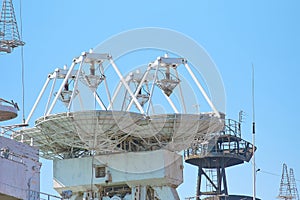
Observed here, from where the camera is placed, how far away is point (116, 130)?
78.0m

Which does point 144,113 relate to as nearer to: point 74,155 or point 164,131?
point 164,131

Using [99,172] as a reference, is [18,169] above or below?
above

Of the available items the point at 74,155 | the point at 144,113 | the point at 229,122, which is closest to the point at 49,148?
the point at 74,155

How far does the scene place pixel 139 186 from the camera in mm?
85438

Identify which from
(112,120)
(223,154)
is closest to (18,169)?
(112,120)

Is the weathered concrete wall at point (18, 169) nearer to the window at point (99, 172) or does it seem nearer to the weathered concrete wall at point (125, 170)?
the weathered concrete wall at point (125, 170)

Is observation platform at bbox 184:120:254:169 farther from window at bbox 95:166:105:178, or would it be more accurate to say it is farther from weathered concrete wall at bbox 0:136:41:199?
weathered concrete wall at bbox 0:136:41:199

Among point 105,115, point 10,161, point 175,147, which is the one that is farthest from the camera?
point 175,147

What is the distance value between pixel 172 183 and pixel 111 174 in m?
4.95

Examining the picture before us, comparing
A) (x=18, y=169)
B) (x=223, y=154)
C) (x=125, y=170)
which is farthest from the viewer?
(x=223, y=154)

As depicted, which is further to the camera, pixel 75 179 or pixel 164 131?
pixel 75 179

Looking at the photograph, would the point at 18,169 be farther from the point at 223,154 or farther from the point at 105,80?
the point at 223,154

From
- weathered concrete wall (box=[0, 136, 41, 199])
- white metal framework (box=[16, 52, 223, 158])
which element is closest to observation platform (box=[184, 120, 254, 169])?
white metal framework (box=[16, 52, 223, 158])

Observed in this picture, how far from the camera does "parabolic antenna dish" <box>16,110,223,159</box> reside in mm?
77062
